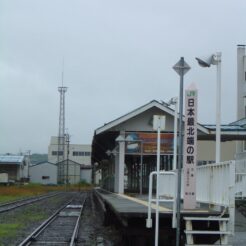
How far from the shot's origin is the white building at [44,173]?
11262 centimetres

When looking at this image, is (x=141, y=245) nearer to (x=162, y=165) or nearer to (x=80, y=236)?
(x=80, y=236)

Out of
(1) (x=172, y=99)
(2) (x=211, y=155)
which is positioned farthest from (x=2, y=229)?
(2) (x=211, y=155)

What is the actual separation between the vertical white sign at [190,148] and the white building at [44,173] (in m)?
102

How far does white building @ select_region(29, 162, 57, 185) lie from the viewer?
370 ft

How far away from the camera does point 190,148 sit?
10508 mm

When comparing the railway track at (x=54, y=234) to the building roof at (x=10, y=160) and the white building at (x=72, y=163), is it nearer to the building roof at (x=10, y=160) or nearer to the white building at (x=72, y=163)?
the white building at (x=72, y=163)

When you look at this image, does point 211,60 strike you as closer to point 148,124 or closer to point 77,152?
point 148,124

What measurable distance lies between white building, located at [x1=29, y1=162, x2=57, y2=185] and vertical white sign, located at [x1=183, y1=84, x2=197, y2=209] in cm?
10194

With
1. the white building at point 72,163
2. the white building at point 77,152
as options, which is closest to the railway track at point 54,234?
the white building at point 72,163

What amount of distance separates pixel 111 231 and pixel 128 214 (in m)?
8.00

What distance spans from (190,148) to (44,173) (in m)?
105

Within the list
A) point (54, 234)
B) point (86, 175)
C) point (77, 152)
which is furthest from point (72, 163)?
point (54, 234)

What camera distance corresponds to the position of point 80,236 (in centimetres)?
1655

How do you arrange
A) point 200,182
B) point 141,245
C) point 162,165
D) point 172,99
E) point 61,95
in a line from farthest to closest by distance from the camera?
point 61,95 < point 162,165 < point 172,99 < point 200,182 < point 141,245
